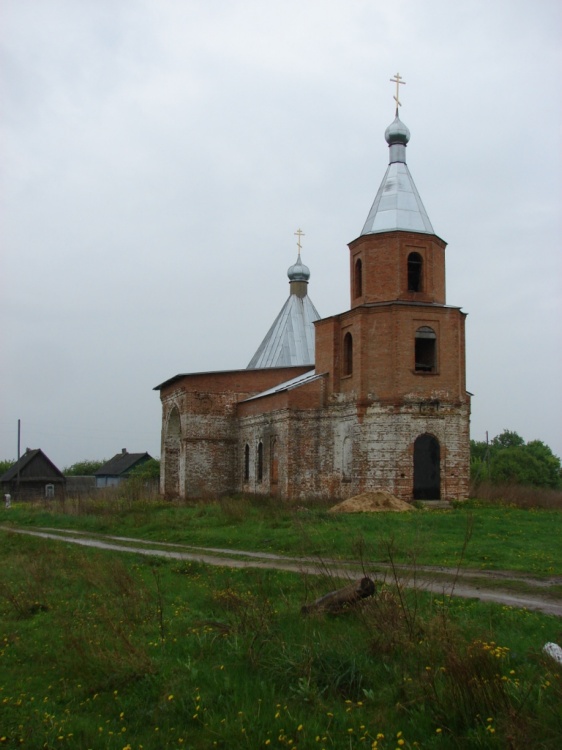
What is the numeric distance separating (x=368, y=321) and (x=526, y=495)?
7.46 meters

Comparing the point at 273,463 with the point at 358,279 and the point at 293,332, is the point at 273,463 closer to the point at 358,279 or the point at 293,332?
the point at 358,279

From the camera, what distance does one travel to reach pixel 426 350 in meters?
25.2

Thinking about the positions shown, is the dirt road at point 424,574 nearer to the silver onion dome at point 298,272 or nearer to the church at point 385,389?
the church at point 385,389

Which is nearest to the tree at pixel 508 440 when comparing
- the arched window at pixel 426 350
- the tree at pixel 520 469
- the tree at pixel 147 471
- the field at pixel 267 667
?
the tree at pixel 520 469

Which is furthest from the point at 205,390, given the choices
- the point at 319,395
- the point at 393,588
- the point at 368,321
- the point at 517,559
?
the point at 393,588

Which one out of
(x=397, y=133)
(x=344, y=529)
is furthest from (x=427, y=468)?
(x=397, y=133)

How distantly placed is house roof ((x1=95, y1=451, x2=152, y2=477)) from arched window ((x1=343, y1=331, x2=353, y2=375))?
39814 mm

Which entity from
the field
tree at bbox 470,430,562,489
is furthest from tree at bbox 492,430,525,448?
the field

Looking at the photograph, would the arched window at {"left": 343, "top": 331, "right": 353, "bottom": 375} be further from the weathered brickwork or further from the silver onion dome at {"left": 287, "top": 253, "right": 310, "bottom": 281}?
the silver onion dome at {"left": 287, "top": 253, "right": 310, "bottom": 281}

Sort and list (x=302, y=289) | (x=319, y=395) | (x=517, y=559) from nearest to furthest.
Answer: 1. (x=517, y=559)
2. (x=319, y=395)
3. (x=302, y=289)

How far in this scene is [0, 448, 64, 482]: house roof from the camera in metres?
47.0

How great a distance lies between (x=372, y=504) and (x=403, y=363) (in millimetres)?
4820

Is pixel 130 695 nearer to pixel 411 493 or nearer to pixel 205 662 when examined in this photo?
pixel 205 662

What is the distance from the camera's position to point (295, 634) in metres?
7.56
